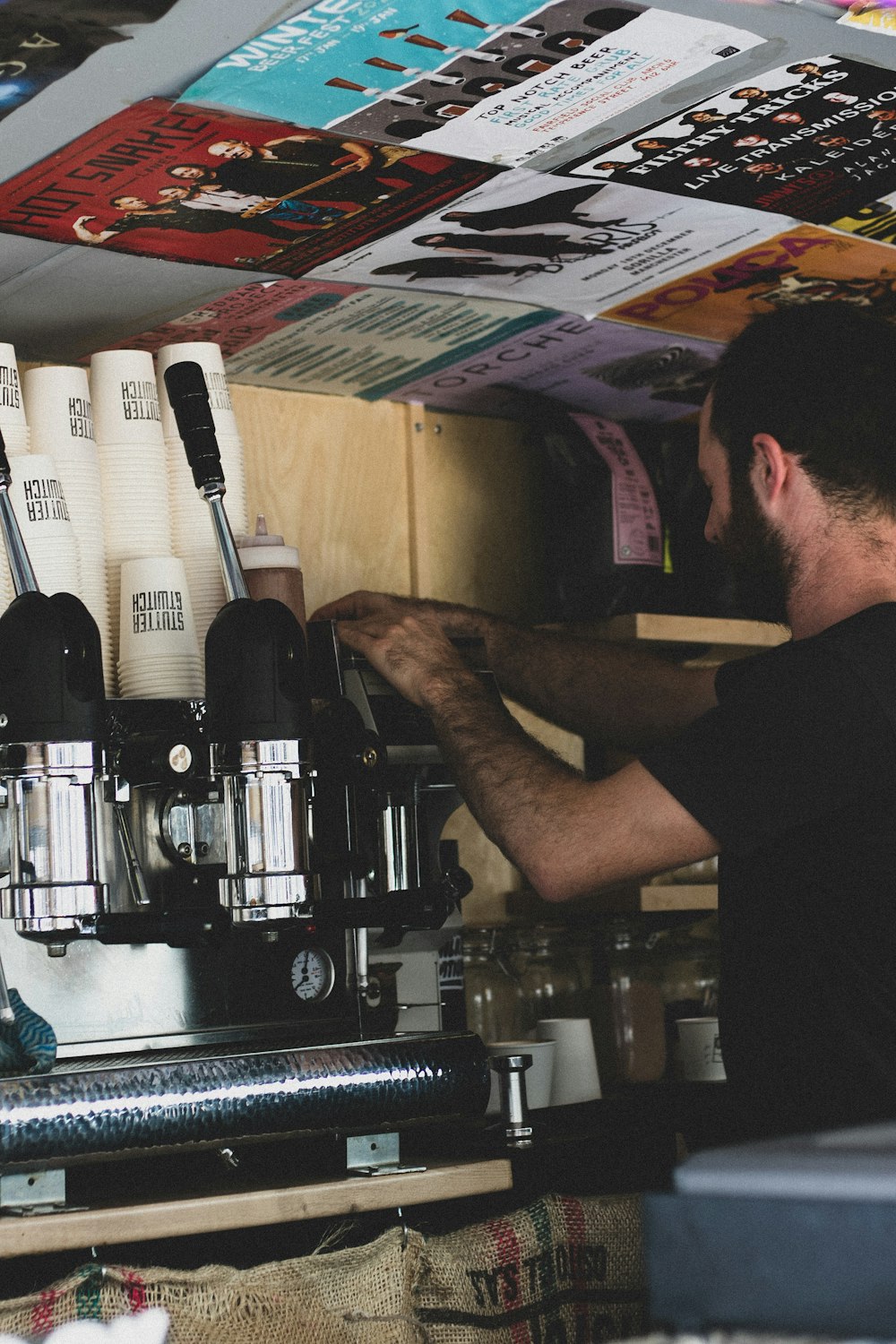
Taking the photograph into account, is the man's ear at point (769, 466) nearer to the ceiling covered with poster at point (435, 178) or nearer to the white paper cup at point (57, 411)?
the ceiling covered with poster at point (435, 178)

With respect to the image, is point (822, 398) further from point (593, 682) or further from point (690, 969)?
point (690, 969)

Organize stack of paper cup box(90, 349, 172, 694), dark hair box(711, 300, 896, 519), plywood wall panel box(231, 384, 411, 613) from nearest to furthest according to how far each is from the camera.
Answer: dark hair box(711, 300, 896, 519) → stack of paper cup box(90, 349, 172, 694) → plywood wall panel box(231, 384, 411, 613)

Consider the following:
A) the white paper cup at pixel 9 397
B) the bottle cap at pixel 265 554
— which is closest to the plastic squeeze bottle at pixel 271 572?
the bottle cap at pixel 265 554

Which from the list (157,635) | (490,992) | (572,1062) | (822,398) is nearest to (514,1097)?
(572,1062)

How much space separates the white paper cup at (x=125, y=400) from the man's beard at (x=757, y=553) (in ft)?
2.49

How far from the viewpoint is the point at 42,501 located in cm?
194

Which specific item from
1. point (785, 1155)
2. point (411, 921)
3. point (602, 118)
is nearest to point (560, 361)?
point (602, 118)

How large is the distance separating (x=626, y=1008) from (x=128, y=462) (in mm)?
1299

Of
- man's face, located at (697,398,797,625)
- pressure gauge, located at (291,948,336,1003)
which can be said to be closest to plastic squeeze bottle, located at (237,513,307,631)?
pressure gauge, located at (291,948,336,1003)

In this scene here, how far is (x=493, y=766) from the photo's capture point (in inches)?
76.0

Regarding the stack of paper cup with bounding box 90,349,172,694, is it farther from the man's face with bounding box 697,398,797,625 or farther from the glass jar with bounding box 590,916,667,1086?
the glass jar with bounding box 590,916,667,1086

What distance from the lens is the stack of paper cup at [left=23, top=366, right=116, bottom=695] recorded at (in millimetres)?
2023

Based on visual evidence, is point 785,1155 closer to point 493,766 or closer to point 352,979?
point 493,766

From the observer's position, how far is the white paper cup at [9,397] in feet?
6.57
